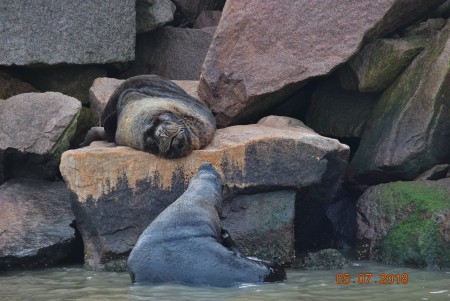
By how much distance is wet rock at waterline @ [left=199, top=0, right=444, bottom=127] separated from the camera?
8688 millimetres

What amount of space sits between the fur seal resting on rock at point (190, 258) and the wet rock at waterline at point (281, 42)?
8.12ft

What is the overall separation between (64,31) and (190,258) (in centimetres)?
471

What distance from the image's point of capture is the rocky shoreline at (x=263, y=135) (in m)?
7.68

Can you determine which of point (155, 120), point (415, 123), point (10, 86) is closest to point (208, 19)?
point (10, 86)

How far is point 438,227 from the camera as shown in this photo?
7.38 m

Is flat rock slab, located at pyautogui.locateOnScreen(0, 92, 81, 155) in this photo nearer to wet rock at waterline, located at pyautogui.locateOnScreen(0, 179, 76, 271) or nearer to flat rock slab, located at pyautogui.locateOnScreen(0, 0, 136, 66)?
wet rock at waterline, located at pyautogui.locateOnScreen(0, 179, 76, 271)

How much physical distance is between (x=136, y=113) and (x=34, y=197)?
1.25 meters

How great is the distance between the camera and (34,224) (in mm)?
8078

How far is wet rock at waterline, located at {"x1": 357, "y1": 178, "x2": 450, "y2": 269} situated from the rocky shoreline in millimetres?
13

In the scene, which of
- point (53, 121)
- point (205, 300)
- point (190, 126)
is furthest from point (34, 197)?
point (205, 300)

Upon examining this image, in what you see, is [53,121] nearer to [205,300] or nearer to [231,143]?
[231,143]

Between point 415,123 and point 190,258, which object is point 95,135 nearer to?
point 415,123

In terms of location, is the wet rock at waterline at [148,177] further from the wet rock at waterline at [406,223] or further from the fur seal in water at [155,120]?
the wet rock at waterline at [406,223]
